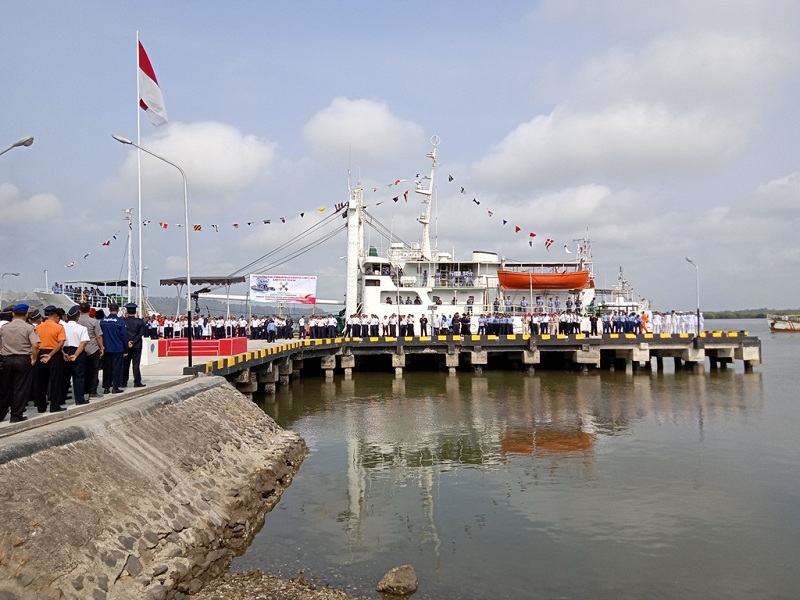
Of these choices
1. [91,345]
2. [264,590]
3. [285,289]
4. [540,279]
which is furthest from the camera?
[285,289]

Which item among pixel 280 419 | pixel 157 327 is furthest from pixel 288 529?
pixel 157 327

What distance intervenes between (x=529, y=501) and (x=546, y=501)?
0.86 feet

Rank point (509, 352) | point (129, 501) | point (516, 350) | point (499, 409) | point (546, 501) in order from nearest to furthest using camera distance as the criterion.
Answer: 1. point (129, 501)
2. point (546, 501)
3. point (499, 409)
4. point (516, 350)
5. point (509, 352)

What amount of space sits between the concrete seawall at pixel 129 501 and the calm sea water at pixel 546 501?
654 mm

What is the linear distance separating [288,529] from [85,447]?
2.87 meters

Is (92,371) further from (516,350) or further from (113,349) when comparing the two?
(516,350)

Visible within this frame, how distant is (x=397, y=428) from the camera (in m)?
15.3

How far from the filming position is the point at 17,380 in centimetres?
802

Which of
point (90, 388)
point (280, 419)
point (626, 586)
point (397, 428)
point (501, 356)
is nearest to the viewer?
point (626, 586)

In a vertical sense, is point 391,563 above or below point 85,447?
below

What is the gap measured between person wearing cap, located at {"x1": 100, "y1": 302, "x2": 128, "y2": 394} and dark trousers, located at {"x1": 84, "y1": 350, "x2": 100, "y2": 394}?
0.55m

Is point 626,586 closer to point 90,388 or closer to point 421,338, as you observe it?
point 90,388

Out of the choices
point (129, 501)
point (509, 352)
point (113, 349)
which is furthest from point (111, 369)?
point (509, 352)

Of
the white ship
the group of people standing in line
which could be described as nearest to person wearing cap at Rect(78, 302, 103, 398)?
the group of people standing in line
